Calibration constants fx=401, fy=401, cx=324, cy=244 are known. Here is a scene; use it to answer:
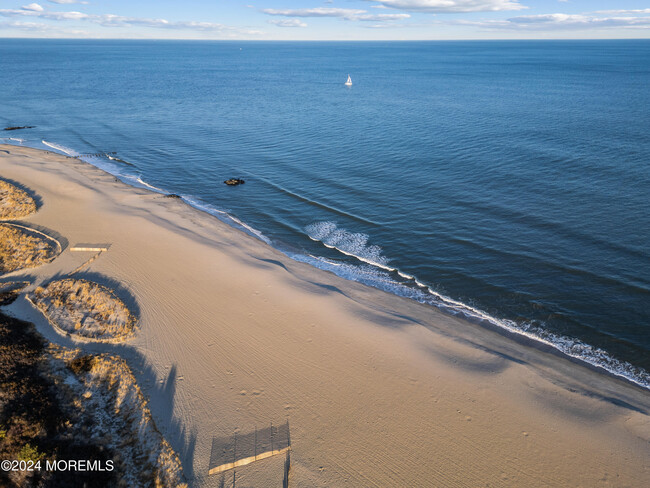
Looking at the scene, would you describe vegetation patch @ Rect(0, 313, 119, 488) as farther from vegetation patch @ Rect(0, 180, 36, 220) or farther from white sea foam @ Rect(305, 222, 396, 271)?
white sea foam @ Rect(305, 222, 396, 271)

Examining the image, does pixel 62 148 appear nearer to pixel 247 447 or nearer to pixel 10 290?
pixel 10 290

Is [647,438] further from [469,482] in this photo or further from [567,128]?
[567,128]

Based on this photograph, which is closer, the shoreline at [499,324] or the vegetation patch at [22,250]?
the shoreline at [499,324]

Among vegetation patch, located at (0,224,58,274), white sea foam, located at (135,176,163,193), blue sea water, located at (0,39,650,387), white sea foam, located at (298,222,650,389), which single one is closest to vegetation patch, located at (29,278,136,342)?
vegetation patch, located at (0,224,58,274)

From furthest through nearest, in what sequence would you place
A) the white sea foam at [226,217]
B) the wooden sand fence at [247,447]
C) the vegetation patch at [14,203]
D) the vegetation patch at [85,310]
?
the white sea foam at [226,217], the vegetation patch at [14,203], the vegetation patch at [85,310], the wooden sand fence at [247,447]

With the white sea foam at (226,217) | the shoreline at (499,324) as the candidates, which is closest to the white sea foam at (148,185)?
the white sea foam at (226,217)

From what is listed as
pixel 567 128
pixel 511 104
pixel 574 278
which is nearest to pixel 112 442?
pixel 574 278

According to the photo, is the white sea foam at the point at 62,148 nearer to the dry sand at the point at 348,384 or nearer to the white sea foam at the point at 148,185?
the white sea foam at the point at 148,185
